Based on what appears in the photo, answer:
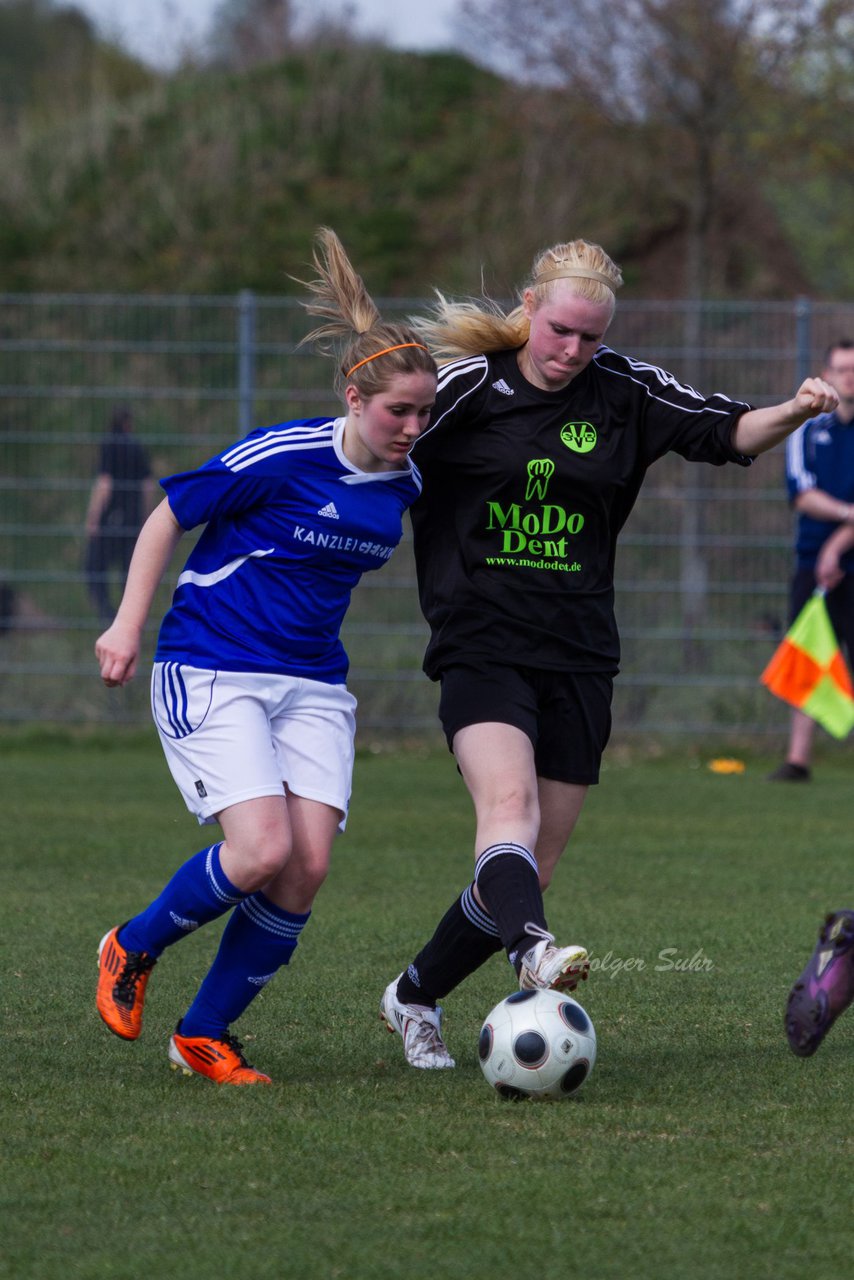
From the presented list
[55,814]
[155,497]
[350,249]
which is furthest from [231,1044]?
[350,249]

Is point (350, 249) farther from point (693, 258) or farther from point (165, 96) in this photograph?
point (693, 258)

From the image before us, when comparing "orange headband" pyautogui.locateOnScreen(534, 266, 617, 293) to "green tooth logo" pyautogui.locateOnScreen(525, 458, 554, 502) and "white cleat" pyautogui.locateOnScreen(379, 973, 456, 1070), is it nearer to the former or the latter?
"green tooth logo" pyautogui.locateOnScreen(525, 458, 554, 502)

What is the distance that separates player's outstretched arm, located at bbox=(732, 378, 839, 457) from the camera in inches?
165

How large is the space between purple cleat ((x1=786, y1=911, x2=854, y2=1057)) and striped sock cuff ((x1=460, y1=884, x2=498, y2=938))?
0.78m

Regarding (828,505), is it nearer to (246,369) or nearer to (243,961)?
(246,369)

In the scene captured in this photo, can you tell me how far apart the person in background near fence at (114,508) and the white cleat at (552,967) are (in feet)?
26.0

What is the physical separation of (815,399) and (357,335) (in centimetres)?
111

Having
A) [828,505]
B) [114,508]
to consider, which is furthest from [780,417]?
[114,508]

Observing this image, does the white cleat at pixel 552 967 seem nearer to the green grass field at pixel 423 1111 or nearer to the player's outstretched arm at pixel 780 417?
the green grass field at pixel 423 1111

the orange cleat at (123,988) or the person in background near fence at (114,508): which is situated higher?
the person in background near fence at (114,508)

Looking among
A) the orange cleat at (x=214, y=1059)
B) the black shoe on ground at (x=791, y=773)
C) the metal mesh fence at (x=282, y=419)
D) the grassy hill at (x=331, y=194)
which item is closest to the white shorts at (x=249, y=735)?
the orange cleat at (x=214, y=1059)

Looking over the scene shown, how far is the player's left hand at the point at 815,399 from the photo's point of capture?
4180mm

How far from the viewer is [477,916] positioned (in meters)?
4.38

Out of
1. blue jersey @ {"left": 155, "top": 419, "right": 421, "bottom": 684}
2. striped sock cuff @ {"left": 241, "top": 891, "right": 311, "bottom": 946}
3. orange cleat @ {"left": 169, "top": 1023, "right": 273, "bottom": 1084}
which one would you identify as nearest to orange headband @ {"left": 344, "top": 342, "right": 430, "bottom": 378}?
blue jersey @ {"left": 155, "top": 419, "right": 421, "bottom": 684}
